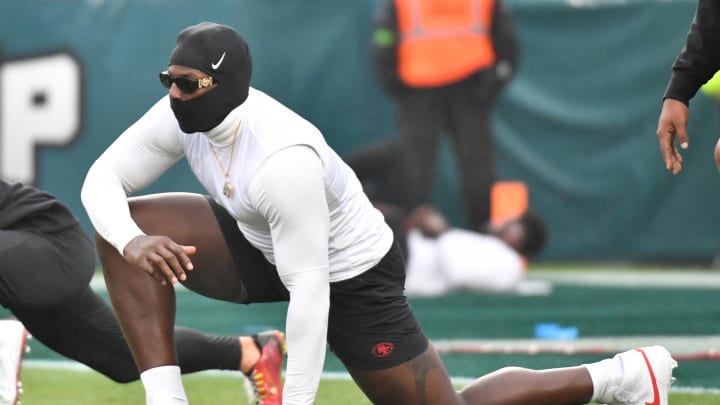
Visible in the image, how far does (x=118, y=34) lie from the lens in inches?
515

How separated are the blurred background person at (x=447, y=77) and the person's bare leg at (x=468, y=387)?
7.63 metres

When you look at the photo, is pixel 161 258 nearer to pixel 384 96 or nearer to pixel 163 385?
pixel 163 385

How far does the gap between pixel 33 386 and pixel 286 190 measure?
2.36 metres

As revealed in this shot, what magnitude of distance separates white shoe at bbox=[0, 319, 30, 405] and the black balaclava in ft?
4.40

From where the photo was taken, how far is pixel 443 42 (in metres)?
12.4

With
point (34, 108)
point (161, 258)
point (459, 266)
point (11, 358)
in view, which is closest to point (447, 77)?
point (459, 266)

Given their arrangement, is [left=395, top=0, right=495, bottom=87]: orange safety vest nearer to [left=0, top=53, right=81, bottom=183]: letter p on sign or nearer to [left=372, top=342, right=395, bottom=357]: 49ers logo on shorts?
[left=0, top=53, right=81, bottom=183]: letter p on sign

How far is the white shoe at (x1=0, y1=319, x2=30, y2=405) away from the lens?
16.3ft

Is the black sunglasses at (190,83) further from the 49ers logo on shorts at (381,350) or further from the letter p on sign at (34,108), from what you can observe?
the letter p on sign at (34,108)

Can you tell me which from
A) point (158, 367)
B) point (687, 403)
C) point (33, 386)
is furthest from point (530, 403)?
point (33, 386)

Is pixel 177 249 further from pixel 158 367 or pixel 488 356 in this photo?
pixel 488 356

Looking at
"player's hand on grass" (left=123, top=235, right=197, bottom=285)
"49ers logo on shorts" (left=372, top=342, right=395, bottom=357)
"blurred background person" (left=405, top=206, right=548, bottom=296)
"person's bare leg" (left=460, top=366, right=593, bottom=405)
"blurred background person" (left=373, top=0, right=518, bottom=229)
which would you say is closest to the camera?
"player's hand on grass" (left=123, top=235, right=197, bottom=285)

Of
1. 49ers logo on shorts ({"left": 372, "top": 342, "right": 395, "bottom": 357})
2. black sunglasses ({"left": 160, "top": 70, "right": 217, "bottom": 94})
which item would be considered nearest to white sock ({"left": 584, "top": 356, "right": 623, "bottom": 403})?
49ers logo on shorts ({"left": 372, "top": 342, "right": 395, "bottom": 357})

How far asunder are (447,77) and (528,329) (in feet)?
16.4
